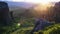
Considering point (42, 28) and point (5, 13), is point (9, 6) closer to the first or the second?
point (5, 13)

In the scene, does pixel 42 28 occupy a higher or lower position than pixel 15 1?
lower

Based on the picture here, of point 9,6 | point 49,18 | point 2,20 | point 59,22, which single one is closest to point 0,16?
point 2,20

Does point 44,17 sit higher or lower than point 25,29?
higher

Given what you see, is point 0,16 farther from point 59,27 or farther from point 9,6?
point 59,27

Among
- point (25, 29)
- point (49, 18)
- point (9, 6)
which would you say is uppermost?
point (9, 6)

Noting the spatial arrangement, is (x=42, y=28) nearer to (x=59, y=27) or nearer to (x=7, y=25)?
(x=59, y=27)

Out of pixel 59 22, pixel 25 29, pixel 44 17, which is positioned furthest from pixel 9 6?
pixel 59 22

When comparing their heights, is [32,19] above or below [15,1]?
below

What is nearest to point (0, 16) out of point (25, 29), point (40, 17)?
point (25, 29)
